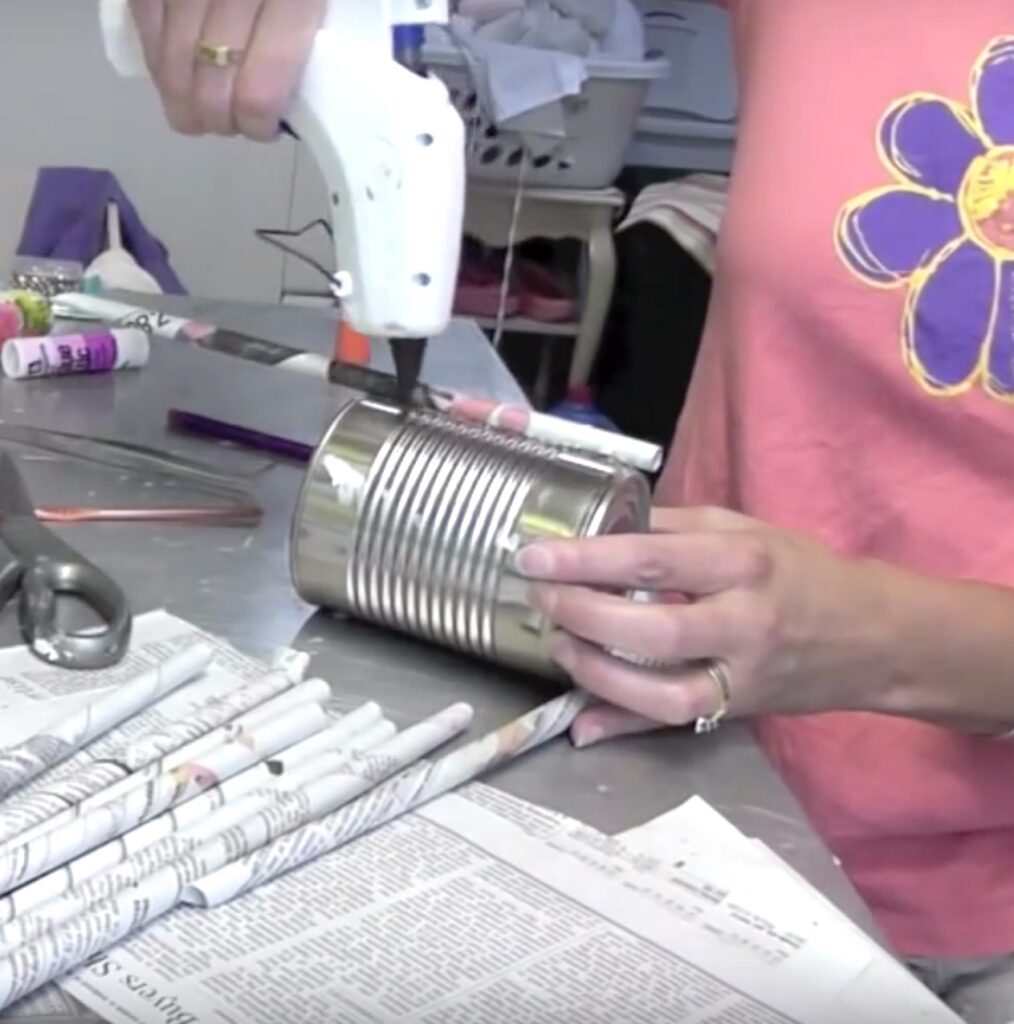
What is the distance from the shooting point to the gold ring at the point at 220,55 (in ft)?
2.11

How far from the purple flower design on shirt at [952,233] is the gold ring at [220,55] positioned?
0.30m

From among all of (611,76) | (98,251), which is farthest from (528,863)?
(611,76)

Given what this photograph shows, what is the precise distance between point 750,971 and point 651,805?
102 mm

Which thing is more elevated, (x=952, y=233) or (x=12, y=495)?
(x=952, y=233)

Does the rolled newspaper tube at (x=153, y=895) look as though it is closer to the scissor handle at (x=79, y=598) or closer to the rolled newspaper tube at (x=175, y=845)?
the rolled newspaper tube at (x=175, y=845)

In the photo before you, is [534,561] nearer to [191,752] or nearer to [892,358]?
[191,752]

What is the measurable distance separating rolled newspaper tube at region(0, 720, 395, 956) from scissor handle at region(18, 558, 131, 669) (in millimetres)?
115

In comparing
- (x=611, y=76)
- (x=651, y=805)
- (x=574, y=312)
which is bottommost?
(x=574, y=312)

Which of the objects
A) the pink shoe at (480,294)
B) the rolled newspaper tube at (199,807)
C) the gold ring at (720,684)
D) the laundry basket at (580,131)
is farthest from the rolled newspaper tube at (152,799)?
the pink shoe at (480,294)

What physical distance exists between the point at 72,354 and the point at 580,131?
1.02 m

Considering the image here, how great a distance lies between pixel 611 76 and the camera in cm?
180

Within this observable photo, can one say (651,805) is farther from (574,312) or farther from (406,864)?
(574,312)

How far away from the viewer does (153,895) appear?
447mm

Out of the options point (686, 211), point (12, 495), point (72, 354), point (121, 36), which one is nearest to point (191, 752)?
point (12, 495)
